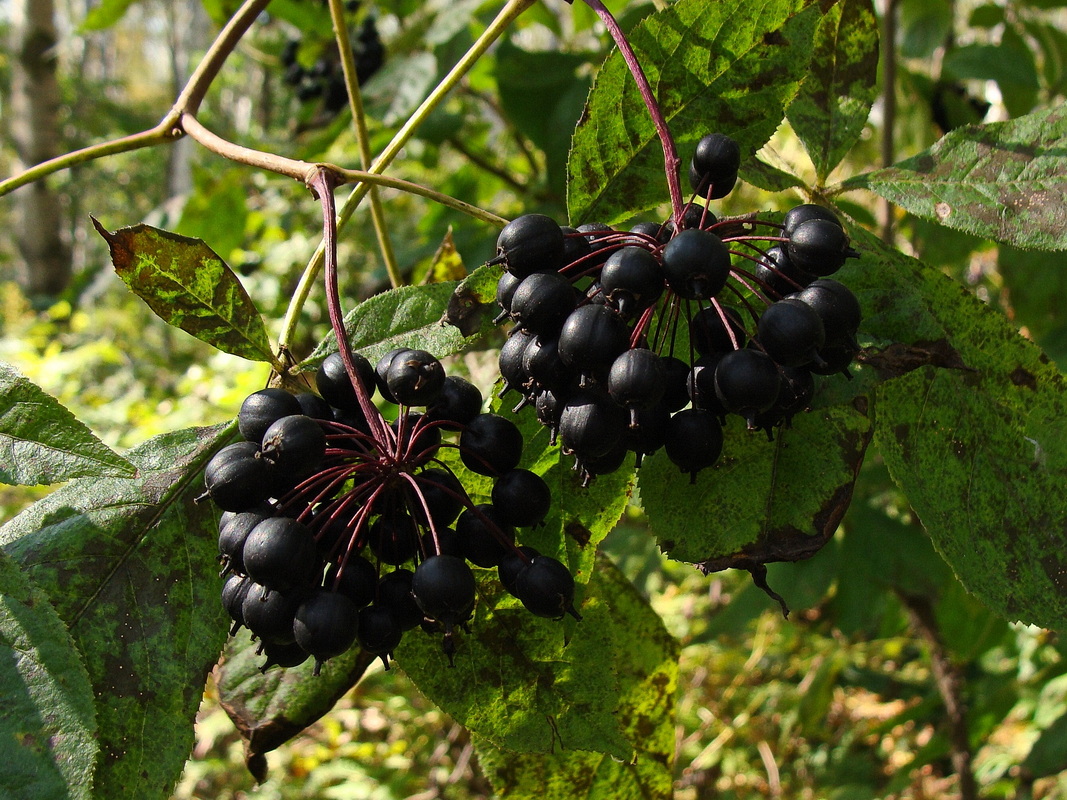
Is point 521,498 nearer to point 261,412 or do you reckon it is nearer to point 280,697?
point 261,412

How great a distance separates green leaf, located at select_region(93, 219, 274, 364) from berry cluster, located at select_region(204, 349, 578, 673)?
0.60 ft

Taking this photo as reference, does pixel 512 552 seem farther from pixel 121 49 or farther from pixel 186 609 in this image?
pixel 121 49

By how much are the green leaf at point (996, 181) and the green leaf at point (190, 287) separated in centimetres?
92

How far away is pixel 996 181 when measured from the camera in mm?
1182

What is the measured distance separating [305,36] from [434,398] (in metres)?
3.50

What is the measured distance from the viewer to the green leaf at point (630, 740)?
1.35 meters

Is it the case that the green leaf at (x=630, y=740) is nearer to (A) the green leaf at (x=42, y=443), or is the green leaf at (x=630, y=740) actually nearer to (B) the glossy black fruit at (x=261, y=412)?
(B) the glossy black fruit at (x=261, y=412)

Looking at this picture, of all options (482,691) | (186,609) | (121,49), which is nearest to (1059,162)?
(482,691)

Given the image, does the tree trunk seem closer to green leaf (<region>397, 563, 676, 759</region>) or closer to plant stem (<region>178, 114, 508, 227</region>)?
plant stem (<region>178, 114, 508, 227</region>)

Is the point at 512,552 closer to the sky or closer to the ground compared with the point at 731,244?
closer to the ground

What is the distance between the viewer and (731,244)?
1.16 metres

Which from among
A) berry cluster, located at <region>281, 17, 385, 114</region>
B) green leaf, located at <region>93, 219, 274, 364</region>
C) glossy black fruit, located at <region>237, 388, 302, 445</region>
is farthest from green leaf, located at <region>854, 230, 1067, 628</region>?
berry cluster, located at <region>281, 17, 385, 114</region>

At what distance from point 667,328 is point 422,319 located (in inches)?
13.3

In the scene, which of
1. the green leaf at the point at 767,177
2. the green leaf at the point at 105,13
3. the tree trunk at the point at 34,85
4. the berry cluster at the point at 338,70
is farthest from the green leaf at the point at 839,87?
the tree trunk at the point at 34,85
